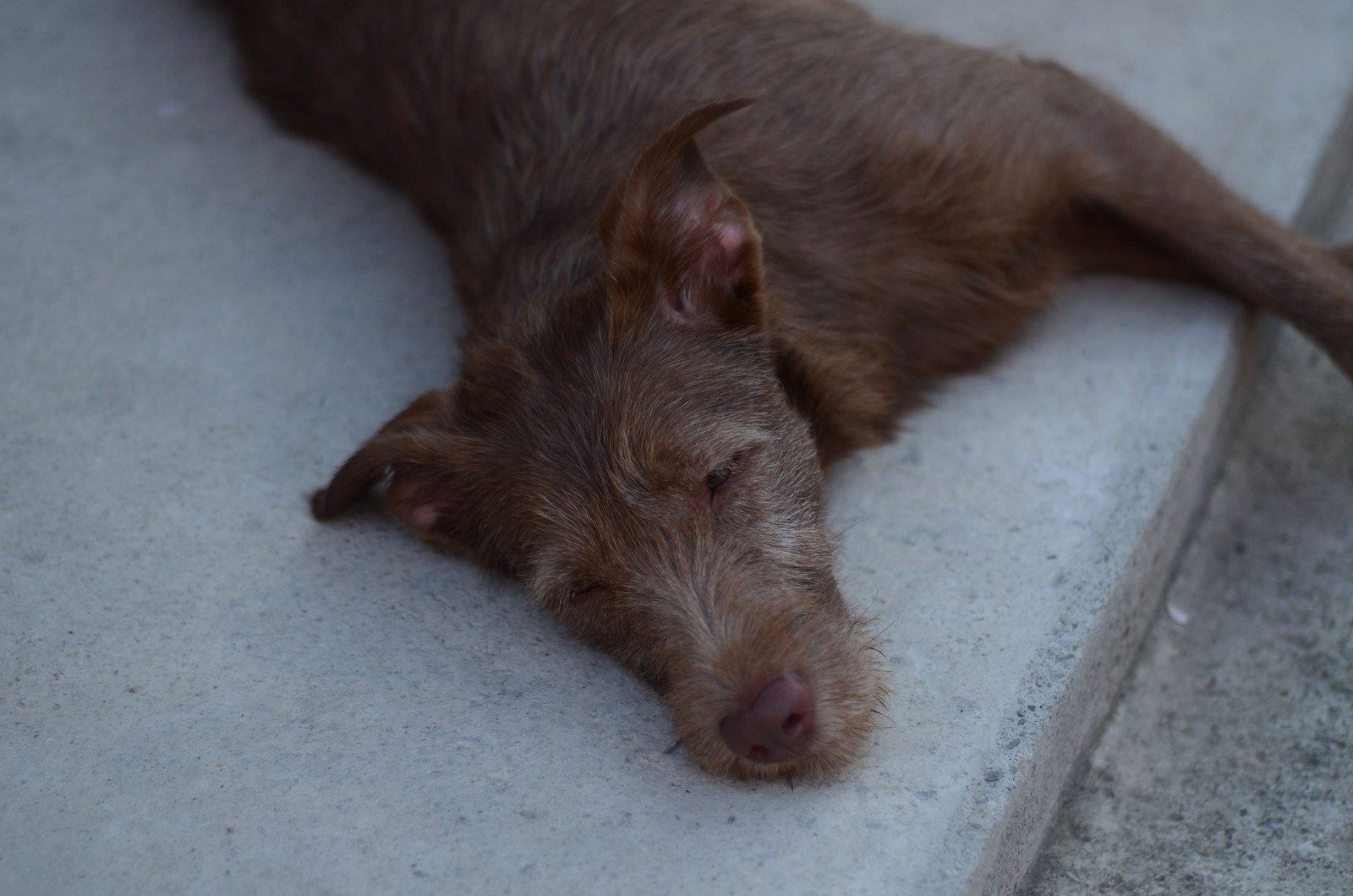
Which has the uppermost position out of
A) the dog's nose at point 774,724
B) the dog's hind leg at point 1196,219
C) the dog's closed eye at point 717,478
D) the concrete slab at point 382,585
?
the dog's hind leg at point 1196,219

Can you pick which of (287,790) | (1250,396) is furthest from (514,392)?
(1250,396)

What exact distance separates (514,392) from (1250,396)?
8.28ft

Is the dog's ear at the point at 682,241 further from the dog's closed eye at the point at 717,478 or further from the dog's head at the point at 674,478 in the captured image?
the dog's closed eye at the point at 717,478

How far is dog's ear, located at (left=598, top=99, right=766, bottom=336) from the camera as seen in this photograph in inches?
111

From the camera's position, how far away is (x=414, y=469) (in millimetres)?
3158

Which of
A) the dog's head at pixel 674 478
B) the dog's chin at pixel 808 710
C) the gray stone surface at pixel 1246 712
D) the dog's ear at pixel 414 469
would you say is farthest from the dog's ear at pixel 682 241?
the gray stone surface at pixel 1246 712

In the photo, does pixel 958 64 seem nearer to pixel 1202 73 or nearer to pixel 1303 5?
pixel 1202 73

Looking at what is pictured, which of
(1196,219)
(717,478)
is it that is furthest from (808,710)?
(1196,219)

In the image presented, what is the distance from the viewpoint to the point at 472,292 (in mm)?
3637

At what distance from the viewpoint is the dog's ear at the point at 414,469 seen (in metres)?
3.10

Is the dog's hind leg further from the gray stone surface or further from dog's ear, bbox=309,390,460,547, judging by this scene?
dog's ear, bbox=309,390,460,547

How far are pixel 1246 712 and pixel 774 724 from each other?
4.77ft

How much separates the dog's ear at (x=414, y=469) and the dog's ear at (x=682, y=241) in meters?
0.55

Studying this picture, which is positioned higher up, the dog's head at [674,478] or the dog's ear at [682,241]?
the dog's ear at [682,241]
